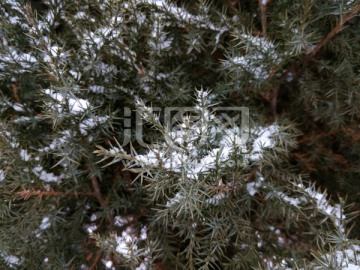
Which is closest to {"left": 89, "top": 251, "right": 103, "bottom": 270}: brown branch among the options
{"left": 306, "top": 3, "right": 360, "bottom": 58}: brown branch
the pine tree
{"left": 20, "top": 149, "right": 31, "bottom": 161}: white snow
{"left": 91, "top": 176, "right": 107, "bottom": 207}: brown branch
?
the pine tree

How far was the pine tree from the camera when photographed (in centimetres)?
126

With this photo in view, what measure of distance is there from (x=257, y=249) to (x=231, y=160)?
515mm

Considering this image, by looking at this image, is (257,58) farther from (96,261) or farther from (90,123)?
(96,261)

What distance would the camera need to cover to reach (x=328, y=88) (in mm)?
1621

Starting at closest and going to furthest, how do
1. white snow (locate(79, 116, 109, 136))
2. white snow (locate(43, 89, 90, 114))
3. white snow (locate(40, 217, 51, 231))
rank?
1. white snow (locate(43, 89, 90, 114))
2. white snow (locate(79, 116, 109, 136))
3. white snow (locate(40, 217, 51, 231))

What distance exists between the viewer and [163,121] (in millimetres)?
1492

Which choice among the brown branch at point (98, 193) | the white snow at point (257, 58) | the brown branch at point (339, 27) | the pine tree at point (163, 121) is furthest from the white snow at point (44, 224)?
the brown branch at point (339, 27)

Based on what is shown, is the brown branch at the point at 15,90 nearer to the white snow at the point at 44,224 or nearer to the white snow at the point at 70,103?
the white snow at the point at 70,103

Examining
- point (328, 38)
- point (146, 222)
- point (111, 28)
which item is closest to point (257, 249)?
point (146, 222)

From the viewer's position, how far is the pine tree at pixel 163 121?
126 centimetres

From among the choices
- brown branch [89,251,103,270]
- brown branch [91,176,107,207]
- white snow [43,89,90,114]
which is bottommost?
brown branch [89,251,103,270]

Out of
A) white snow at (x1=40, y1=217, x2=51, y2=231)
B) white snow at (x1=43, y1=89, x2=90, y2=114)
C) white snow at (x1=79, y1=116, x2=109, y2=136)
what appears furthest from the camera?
white snow at (x1=40, y1=217, x2=51, y2=231)

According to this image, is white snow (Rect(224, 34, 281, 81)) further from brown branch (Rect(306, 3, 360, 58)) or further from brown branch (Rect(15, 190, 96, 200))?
brown branch (Rect(15, 190, 96, 200))

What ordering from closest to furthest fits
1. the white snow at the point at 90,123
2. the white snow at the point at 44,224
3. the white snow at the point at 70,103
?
the white snow at the point at 70,103
the white snow at the point at 90,123
the white snow at the point at 44,224
